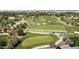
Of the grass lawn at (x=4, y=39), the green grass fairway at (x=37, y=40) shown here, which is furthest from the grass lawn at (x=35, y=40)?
the grass lawn at (x=4, y=39)

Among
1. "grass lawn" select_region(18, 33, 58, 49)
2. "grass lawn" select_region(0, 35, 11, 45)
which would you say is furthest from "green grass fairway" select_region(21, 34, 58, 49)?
"grass lawn" select_region(0, 35, 11, 45)

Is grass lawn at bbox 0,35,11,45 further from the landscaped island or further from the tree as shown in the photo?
the tree

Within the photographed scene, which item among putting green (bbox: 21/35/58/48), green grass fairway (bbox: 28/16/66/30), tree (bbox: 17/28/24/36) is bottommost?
putting green (bbox: 21/35/58/48)

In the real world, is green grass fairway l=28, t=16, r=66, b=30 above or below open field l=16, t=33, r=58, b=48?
above

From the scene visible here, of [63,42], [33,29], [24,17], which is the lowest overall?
[63,42]

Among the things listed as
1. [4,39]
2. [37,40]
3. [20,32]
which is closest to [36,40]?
[37,40]

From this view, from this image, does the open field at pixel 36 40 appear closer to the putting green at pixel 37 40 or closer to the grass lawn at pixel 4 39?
the putting green at pixel 37 40

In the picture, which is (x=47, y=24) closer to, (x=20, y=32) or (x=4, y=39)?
(x=20, y=32)
